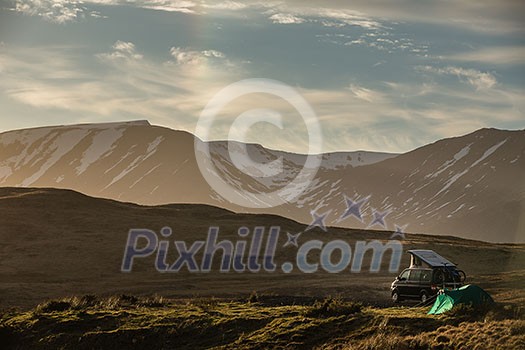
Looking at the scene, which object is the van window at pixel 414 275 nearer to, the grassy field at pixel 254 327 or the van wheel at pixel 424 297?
the van wheel at pixel 424 297

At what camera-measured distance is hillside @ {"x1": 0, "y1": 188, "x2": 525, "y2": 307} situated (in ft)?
Answer: 143

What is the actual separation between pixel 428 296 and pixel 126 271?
3448cm

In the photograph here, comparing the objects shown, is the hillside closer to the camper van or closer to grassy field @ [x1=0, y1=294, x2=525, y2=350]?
the camper van

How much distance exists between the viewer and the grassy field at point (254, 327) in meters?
18.6

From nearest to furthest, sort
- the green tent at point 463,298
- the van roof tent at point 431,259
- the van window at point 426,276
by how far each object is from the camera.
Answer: the green tent at point 463,298, the van window at point 426,276, the van roof tent at point 431,259

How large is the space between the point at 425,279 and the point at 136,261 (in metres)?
36.9

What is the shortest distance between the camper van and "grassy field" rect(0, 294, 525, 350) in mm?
5086

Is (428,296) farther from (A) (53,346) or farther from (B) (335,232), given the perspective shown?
(B) (335,232)

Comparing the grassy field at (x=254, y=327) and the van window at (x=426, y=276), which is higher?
the van window at (x=426, y=276)

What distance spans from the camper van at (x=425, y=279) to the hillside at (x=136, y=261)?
2858 mm

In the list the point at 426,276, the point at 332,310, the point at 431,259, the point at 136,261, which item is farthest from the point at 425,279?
the point at 136,261

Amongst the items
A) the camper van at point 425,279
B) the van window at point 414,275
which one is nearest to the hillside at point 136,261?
the camper van at point 425,279

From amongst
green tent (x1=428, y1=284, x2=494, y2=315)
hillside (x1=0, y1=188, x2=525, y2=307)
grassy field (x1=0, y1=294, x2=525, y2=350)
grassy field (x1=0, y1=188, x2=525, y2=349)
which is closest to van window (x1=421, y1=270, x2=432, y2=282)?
grassy field (x1=0, y1=188, x2=525, y2=349)

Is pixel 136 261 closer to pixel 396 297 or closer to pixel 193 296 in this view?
pixel 193 296
